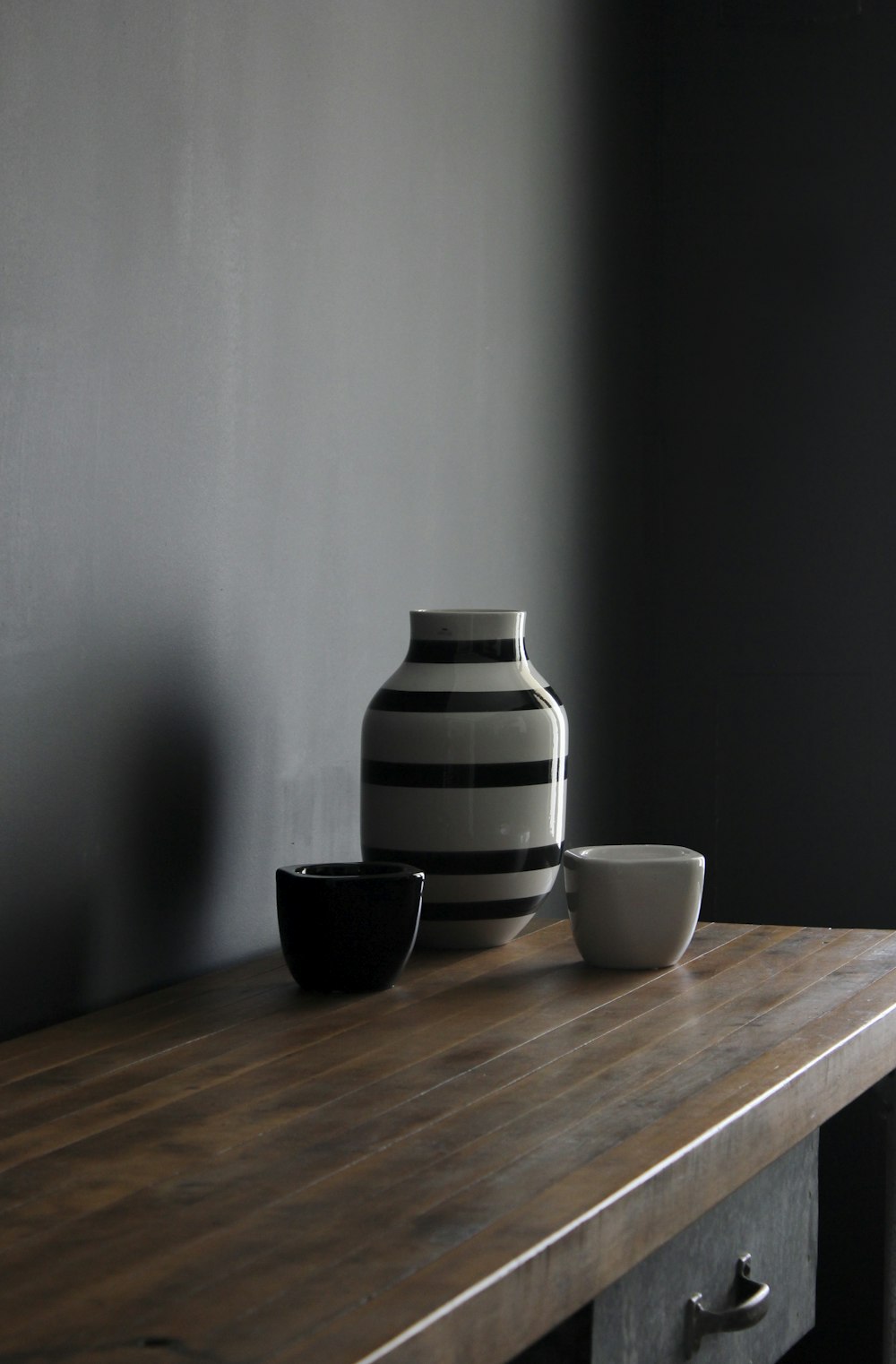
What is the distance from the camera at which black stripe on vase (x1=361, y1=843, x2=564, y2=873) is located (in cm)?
125

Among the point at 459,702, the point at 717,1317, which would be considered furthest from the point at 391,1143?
the point at 459,702

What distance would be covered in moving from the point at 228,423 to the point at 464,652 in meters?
0.27

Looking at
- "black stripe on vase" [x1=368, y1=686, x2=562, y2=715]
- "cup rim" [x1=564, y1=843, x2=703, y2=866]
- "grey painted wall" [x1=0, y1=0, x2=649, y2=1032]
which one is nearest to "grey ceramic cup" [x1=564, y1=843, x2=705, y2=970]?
"cup rim" [x1=564, y1=843, x2=703, y2=866]

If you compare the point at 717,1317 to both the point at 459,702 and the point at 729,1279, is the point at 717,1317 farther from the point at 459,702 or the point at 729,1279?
the point at 459,702

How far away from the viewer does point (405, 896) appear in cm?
112

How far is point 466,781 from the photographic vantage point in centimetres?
125

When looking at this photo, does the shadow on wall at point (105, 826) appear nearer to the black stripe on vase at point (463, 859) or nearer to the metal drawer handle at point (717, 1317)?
the black stripe on vase at point (463, 859)

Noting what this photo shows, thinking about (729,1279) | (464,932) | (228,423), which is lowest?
(729,1279)

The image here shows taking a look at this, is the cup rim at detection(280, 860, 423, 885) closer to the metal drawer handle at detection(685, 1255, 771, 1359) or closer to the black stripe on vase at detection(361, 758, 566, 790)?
the black stripe on vase at detection(361, 758, 566, 790)

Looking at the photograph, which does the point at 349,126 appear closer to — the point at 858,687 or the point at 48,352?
the point at 48,352

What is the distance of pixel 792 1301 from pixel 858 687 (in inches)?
45.1

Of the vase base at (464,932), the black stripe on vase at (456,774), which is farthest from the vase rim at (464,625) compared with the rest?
the vase base at (464,932)

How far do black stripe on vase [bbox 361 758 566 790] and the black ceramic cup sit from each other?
0.44ft

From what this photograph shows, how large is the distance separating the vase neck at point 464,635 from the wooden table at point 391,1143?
26 centimetres
